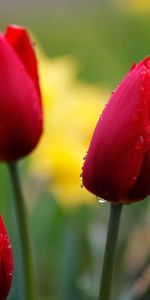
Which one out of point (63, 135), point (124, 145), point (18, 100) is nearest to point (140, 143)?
point (124, 145)

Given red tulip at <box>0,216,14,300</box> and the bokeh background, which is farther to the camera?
the bokeh background

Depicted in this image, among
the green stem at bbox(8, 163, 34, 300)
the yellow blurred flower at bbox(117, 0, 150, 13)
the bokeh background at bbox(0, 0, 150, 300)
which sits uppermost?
the green stem at bbox(8, 163, 34, 300)

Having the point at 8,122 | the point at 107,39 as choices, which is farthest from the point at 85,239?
the point at 107,39

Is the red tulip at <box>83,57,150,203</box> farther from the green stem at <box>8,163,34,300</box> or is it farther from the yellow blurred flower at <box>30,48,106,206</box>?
the yellow blurred flower at <box>30,48,106,206</box>

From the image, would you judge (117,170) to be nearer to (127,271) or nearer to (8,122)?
(8,122)

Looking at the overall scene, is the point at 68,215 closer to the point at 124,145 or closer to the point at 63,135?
the point at 63,135

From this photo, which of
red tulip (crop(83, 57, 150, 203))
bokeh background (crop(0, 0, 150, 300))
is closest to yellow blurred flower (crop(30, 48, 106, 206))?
bokeh background (crop(0, 0, 150, 300))

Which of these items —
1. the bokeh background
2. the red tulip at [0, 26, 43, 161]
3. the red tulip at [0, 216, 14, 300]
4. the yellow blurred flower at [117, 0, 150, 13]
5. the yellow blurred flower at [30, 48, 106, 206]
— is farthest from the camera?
the yellow blurred flower at [117, 0, 150, 13]
